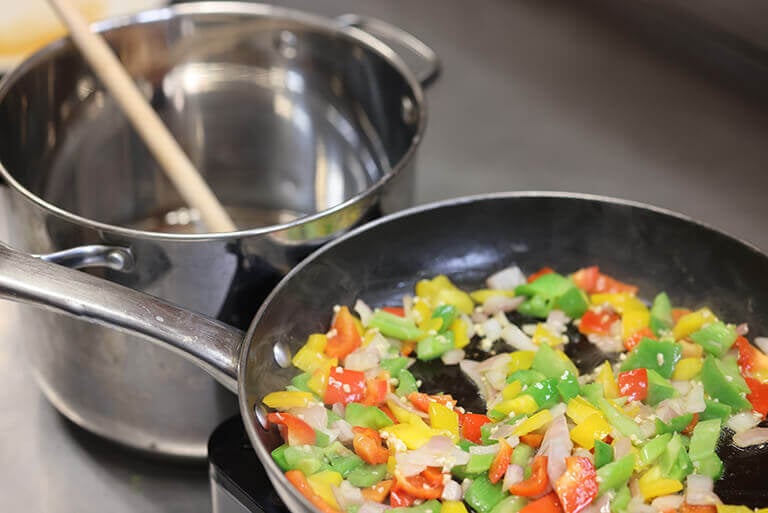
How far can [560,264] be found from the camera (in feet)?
3.73

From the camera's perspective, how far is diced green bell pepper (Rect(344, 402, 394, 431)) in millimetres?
922

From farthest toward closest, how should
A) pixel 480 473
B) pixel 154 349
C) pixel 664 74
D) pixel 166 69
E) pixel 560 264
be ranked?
pixel 664 74, pixel 166 69, pixel 560 264, pixel 154 349, pixel 480 473

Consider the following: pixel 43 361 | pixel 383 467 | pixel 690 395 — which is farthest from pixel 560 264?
pixel 43 361

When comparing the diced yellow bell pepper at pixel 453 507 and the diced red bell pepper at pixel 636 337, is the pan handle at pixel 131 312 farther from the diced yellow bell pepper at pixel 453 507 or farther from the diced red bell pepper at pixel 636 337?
the diced red bell pepper at pixel 636 337

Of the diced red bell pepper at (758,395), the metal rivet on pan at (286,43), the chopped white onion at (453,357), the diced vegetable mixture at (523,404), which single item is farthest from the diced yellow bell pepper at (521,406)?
the metal rivet on pan at (286,43)

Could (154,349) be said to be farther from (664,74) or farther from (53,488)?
(664,74)

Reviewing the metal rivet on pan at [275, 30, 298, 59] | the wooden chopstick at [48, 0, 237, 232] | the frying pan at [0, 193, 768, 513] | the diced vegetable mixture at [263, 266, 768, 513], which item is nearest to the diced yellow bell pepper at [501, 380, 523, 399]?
the diced vegetable mixture at [263, 266, 768, 513]

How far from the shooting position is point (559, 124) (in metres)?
1.63

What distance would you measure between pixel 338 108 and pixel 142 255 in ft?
1.76

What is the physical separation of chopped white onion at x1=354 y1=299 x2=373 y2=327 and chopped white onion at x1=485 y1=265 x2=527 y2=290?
0.15m

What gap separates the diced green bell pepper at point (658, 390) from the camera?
949 millimetres

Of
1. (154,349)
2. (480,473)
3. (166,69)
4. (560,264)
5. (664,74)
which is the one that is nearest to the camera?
(480,473)

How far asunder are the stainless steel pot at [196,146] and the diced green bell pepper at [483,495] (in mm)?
290

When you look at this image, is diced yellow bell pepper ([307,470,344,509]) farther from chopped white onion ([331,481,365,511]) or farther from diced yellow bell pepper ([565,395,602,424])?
diced yellow bell pepper ([565,395,602,424])
